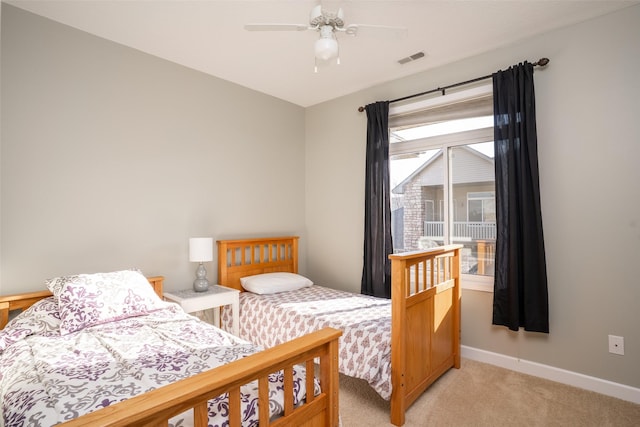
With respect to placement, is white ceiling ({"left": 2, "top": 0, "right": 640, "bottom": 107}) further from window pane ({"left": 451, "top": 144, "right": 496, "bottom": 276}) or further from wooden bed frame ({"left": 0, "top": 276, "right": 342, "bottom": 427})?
wooden bed frame ({"left": 0, "top": 276, "right": 342, "bottom": 427})

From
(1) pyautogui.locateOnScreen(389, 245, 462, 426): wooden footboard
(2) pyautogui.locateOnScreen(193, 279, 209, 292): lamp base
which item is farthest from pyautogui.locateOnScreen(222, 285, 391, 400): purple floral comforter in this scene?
(2) pyautogui.locateOnScreen(193, 279, 209, 292): lamp base

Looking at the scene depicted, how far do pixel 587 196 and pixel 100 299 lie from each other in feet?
10.9

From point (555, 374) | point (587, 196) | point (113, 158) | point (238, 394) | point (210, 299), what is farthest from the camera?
point (210, 299)

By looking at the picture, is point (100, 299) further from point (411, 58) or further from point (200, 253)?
point (411, 58)

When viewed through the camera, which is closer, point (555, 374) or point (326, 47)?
point (326, 47)

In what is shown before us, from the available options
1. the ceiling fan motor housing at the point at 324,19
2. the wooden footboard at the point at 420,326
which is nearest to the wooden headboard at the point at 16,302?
the wooden footboard at the point at 420,326

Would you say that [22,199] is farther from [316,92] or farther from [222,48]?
[316,92]

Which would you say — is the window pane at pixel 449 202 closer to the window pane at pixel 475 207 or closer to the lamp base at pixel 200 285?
the window pane at pixel 475 207

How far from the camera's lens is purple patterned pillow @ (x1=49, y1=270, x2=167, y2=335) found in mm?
1903

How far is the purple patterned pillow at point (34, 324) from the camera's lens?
1758 mm

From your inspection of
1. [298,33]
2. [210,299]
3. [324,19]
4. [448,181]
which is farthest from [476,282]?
[298,33]

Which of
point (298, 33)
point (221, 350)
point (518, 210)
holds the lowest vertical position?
point (221, 350)

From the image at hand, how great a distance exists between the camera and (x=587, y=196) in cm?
236

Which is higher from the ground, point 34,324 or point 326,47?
point 326,47
